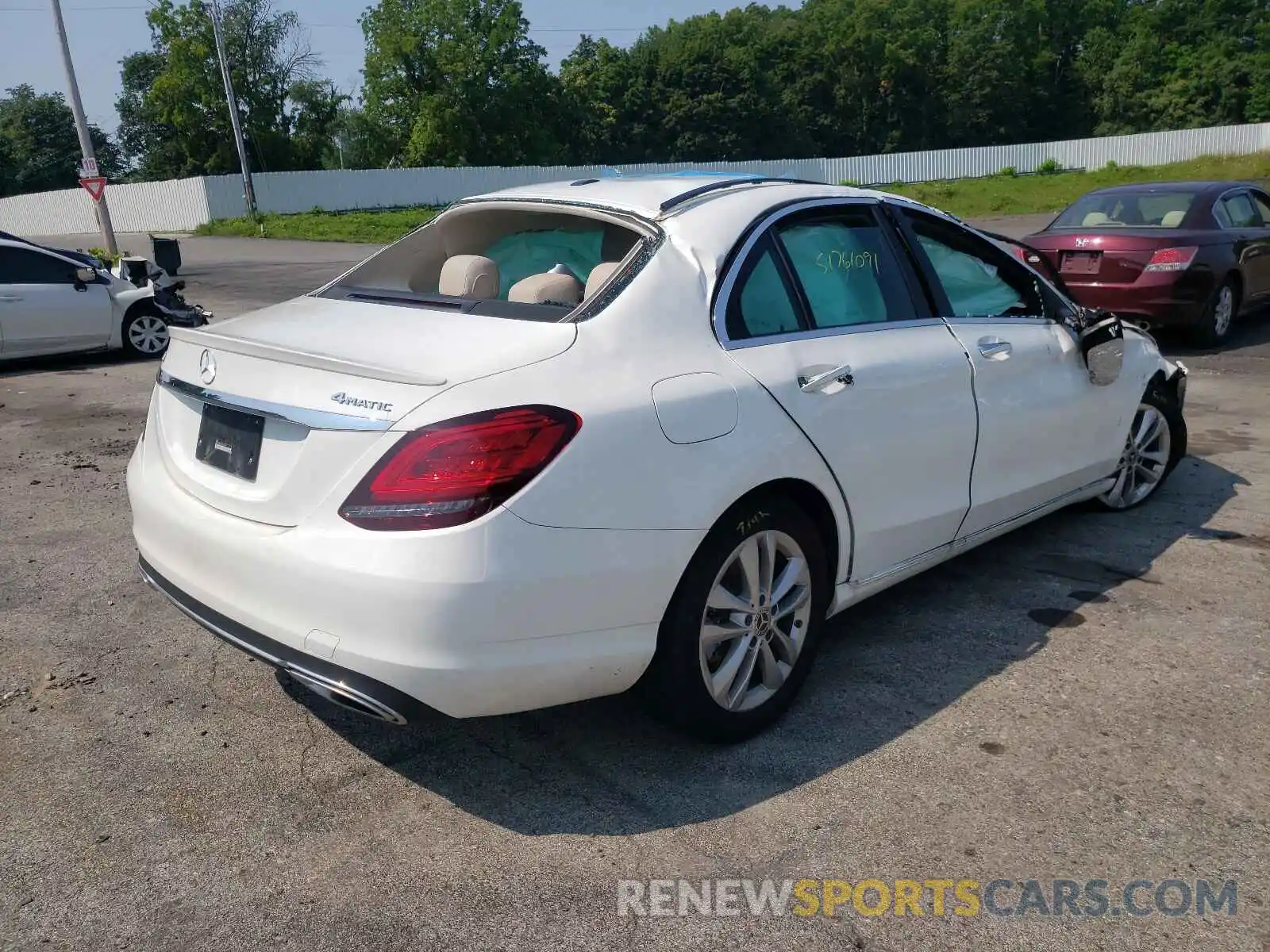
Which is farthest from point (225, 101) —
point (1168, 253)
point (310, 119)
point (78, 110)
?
point (1168, 253)

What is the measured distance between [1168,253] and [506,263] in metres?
7.44

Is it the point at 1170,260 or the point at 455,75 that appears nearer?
the point at 1170,260

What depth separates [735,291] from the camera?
133 inches

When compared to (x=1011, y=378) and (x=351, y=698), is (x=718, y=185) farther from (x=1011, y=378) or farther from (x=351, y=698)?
(x=351, y=698)

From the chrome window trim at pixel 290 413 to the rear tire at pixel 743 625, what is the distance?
934 millimetres

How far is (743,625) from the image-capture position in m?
3.26

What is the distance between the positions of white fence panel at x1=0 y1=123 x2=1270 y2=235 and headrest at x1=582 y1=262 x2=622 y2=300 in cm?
3946

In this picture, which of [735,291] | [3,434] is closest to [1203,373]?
[735,291]

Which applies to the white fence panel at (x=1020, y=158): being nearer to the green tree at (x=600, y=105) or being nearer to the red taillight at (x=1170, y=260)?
the green tree at (x=600, y=105)

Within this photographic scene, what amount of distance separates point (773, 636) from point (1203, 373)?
7.18 meters

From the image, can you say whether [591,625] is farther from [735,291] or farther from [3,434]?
[3,434]

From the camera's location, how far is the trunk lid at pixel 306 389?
9.12 ft

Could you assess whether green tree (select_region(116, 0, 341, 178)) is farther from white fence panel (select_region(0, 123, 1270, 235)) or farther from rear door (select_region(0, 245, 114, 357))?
rear door (select_region(0, 245, 114, 357))

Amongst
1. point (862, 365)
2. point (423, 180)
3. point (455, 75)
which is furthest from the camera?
point (455, 75)
